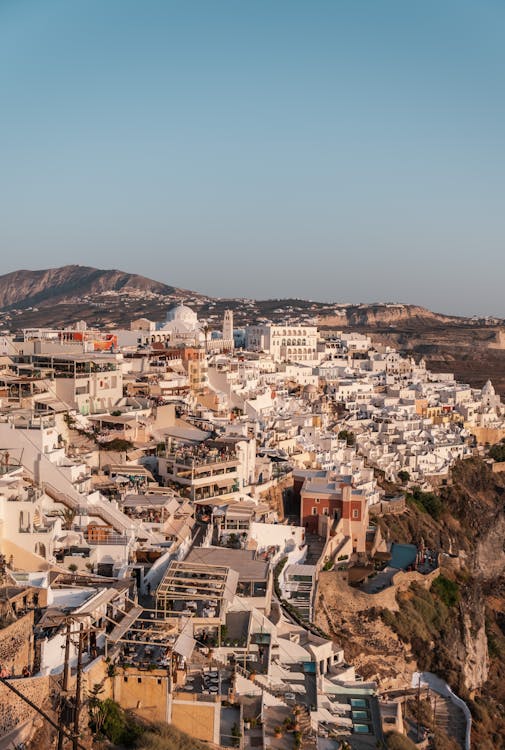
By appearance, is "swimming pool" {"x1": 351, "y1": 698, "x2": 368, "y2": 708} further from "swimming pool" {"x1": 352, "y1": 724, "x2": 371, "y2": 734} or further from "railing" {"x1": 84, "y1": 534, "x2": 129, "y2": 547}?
"railing" {"x1": 84, "y1": 534, "x2": 129, "y2": 547}

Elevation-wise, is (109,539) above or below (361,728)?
above

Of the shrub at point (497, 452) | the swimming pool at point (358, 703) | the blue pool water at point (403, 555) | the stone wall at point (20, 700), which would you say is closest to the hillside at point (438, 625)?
the blue pool water at point (403, 555)

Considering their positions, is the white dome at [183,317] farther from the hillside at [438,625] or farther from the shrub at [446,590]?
the shrub at [446,590]

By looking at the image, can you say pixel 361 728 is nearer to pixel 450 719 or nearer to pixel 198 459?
pixel 450 719

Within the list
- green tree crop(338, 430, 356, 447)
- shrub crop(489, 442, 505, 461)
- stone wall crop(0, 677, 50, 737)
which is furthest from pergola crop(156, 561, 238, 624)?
shrub crop(489, 442, 505, 461)

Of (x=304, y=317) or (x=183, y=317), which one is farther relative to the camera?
(x=304, y=317)

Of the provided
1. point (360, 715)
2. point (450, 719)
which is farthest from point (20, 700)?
point (450, 719)
